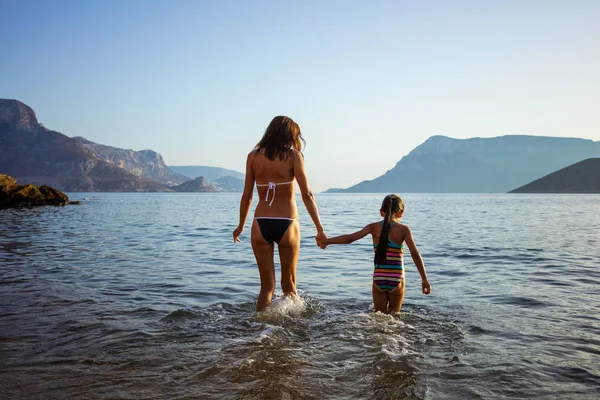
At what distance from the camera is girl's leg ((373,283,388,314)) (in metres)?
6.14

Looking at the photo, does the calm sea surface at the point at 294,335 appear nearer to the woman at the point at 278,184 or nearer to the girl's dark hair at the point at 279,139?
the woman at the point at 278,184

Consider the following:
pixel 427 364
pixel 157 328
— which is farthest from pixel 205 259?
pixel 427 364

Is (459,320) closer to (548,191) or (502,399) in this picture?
(502,399)

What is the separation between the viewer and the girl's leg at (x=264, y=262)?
18.9 ft

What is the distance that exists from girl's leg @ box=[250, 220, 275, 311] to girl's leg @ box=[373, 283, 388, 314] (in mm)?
1453

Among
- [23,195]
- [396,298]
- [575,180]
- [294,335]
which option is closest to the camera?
[294,335]

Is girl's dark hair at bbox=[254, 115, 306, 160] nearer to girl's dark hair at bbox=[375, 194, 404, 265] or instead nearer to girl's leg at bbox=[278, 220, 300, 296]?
girl's leg at bbox=[278, 220, 300, 296]

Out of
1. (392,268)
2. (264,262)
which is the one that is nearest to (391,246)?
(392,268)

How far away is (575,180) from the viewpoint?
172 m

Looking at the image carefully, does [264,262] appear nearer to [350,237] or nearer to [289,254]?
[289,254]

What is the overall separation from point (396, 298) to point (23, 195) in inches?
1807

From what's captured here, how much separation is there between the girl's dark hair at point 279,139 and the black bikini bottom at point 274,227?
0.80 m

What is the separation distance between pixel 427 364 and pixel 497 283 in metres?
5.67

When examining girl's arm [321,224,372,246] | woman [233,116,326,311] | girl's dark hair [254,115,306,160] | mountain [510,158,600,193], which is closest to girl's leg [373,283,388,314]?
girl's arm [321,224,372,246]
